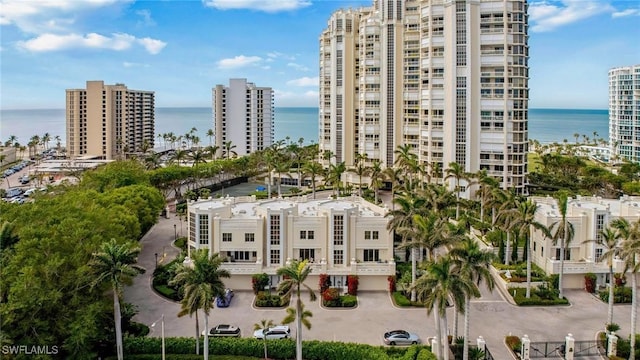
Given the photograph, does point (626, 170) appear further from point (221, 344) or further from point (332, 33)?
point (221, 344)

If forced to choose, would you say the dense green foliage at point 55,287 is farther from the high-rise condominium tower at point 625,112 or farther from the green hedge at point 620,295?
the high-rise condominium tower at point 625,112

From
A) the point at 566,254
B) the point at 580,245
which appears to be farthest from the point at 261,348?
the point at 580,245

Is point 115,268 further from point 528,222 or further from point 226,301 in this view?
point 528,222

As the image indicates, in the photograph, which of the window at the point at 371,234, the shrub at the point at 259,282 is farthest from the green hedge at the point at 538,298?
the shrub at the point at 259,282

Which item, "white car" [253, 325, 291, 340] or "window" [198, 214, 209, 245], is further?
"window" [198, 214, 209, 245]

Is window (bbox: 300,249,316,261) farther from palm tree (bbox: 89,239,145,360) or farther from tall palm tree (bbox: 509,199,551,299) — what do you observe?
palm tree (bbox: 89,239,145,360)

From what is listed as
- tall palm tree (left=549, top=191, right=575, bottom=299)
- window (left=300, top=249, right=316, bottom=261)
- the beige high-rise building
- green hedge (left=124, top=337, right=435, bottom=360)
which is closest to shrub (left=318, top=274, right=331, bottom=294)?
window (left=300, top=249, right=316, bottom=261)
